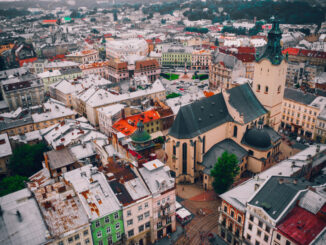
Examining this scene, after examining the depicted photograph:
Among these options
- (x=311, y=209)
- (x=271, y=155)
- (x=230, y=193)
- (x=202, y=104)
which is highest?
(x=202, y=104)

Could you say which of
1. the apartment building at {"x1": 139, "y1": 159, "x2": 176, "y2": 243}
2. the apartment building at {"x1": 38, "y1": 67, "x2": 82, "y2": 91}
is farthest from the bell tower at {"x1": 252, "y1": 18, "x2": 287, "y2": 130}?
the apartment building at {"x1": 38, "y1": 67, "x2": 82, "y2": 91}

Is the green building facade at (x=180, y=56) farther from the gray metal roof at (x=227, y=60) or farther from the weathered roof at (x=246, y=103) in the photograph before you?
the weathered roof at (x=246, y=103)

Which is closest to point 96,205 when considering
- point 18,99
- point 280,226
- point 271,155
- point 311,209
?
point 280,226

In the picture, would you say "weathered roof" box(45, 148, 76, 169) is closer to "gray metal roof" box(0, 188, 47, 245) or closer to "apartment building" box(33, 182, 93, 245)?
"apartment building" box(33, 182, 93, 245)

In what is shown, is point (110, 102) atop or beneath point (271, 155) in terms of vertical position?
atop

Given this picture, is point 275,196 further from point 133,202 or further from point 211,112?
point 211,112

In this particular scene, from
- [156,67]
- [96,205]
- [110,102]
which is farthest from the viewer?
[156,67]

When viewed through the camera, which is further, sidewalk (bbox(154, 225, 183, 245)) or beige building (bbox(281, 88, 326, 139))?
beige building (bbox(281, 88, 326, 139))

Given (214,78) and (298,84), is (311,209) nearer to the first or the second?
(298,84)
